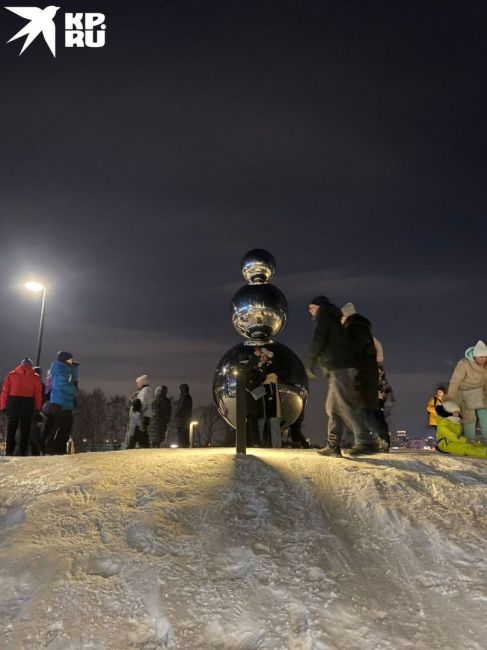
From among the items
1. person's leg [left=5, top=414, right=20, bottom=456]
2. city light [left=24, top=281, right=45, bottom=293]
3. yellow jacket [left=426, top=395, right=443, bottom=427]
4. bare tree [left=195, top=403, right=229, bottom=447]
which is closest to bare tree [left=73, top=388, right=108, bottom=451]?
bare tree [left=195, top=403, right=229, bottom=447]

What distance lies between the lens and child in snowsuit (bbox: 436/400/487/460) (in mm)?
7559

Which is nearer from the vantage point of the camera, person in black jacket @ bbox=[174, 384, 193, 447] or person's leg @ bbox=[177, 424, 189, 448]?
person in black jacket @ bbox=[174, 384, 193, 447]

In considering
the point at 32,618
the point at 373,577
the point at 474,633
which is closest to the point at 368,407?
the point at 373,577

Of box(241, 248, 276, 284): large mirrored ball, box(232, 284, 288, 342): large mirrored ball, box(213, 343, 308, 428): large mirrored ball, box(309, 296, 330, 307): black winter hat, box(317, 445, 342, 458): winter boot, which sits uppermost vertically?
box(241, 248, 276, 284): large mirrored ball

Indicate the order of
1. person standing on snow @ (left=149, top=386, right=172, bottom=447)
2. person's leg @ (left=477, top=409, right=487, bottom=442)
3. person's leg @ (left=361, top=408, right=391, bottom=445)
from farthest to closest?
1. person standing on snow @ (left=149, top=386, right=172, bottom=447)
2. person's leg @ (left=477, top=409, right=487, bottom=442)
3. person's leg @ (left=361, top=408, right=391, bottom=445)

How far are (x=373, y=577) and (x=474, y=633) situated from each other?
69 centimetres

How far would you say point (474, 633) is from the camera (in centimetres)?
269

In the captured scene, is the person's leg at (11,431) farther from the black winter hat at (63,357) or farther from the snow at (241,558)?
the snow at (241,558)

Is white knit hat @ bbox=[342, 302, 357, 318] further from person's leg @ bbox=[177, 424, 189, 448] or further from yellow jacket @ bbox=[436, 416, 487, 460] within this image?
person's leg @ bbox=[177, 424, 189, 448]

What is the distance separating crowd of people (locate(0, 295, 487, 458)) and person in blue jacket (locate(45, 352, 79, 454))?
0.06ft

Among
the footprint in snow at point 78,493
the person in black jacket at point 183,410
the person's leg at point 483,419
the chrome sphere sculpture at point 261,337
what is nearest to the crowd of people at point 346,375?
the person's leg at point 483,419

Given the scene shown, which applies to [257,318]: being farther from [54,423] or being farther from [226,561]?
[226,561]

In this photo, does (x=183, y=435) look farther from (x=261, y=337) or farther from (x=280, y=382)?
(x=280, y=382)

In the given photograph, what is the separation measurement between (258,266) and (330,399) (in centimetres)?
490
